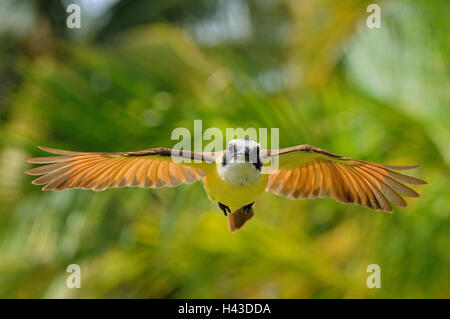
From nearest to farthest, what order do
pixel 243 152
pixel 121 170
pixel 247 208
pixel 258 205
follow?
pixel 243 152 → pixel 247 208 → pixel 121 170 → pixel 258 205

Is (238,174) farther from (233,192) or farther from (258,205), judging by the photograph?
(258,205)

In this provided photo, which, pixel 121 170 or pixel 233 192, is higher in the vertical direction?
pixel 121 170

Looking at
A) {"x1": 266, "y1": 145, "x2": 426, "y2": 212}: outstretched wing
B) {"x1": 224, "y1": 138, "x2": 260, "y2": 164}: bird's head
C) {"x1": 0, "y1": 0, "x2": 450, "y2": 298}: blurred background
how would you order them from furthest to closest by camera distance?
{"x1": 0, "y1": 0, "x2": 450, "y2": 298}: blurred background
{"x1": 266, "y1": 145, "x2": 426, "y2": 212}: outstretched wing
{"x1": 224, "y1": 138, "x2": 260, "y2": 164}: bird's head

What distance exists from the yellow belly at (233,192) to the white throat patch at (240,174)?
1cm

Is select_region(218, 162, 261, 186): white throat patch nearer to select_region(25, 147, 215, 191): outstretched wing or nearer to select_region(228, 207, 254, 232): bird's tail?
select_region(25, 147, 215, 191): outstretched wing

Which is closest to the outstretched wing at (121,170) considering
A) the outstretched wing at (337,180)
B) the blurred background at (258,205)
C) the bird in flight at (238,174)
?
the bird in flight at (238,174)

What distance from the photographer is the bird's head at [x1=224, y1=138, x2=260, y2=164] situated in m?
0.68

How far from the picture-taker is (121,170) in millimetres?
1012

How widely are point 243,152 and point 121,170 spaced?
379 mm

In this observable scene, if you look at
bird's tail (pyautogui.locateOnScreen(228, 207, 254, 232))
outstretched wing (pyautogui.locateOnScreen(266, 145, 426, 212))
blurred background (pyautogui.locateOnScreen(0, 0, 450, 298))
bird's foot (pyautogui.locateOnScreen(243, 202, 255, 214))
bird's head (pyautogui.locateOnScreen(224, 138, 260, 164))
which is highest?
blurred background (pyautogui.locateOnScreen(0, 0, 450, 298))

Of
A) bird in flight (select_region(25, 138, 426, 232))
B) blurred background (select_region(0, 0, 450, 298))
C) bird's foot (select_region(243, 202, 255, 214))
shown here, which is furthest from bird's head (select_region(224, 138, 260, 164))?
blurred background (select_region(0, 0, 450, 298))

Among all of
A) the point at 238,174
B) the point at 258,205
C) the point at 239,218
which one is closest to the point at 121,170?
the point at 239,218

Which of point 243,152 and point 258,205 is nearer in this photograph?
point 243,152

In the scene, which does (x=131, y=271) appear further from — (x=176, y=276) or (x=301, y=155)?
(x=301, y=155)
